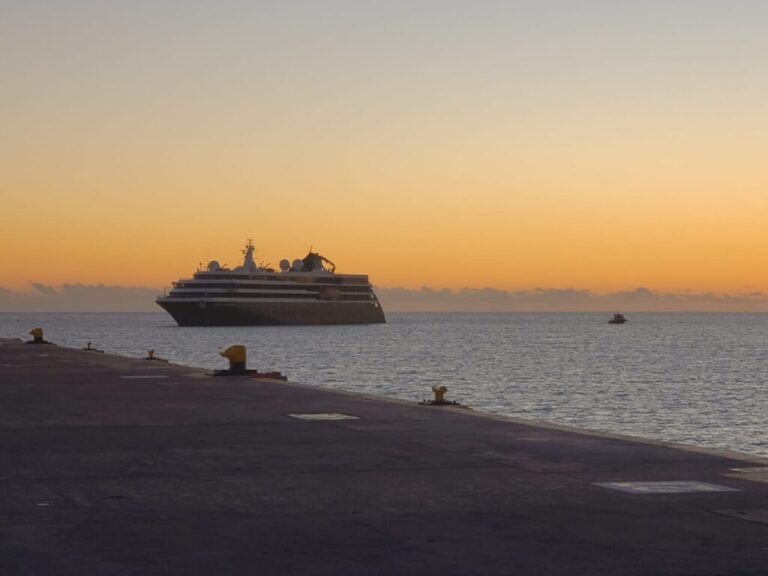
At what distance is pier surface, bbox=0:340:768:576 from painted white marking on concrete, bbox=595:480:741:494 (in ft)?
0.10

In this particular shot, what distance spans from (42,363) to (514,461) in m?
28.9

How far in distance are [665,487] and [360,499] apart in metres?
3.10

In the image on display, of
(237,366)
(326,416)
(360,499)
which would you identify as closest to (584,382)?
(237,366)

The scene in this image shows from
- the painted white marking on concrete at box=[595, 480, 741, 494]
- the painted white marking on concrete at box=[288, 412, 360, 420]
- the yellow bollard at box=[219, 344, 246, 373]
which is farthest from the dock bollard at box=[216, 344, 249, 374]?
the painted white marking on concrete at box=[595, 480, 741, 494]

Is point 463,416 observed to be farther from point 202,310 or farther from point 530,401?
point 202,310

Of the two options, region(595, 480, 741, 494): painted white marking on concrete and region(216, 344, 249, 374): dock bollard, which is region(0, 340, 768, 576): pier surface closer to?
region(595, 480, 741, 494): painted white marking on concrete

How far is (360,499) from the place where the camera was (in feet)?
37.3

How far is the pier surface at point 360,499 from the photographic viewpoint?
8609mm

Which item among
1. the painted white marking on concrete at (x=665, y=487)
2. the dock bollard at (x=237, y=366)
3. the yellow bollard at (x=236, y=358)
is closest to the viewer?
the painted white marking on concrete at (x=665, y=487)

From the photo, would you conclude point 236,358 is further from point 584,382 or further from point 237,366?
point 584,382

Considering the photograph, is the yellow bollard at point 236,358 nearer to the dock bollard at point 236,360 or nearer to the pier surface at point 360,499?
the dock bollard at point 236,360

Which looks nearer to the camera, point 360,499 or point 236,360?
point 360,499

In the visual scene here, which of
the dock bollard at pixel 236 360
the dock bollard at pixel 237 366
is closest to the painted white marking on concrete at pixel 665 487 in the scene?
the dock bollard at pixel 237 366

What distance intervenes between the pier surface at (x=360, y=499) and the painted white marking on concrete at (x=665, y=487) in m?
0.03
